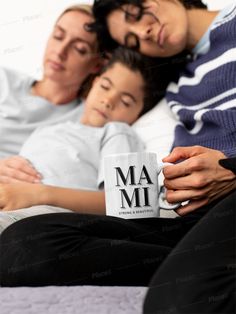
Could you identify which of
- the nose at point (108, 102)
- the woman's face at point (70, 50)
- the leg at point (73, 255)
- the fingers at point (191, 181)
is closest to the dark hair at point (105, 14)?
the woman's face at point (70, 50)

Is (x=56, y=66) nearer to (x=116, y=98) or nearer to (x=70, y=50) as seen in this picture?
(x=70, y=50)

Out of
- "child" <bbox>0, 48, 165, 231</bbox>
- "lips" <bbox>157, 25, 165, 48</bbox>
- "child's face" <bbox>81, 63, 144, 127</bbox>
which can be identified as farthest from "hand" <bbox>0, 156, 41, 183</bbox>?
"lips" <bbox>157, 25, 165, 48</bbox>

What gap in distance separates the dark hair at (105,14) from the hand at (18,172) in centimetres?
51

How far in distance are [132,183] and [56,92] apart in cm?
91

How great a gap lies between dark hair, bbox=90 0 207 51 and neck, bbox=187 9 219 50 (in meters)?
0.04

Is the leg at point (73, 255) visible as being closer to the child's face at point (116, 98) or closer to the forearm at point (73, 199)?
the forearm at point (73, 199)

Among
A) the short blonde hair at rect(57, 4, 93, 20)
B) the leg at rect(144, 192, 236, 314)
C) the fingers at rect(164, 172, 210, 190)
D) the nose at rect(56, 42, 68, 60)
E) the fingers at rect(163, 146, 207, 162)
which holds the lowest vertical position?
the nose at rect(56, 42, 68, 60)

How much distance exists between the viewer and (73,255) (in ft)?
2.88

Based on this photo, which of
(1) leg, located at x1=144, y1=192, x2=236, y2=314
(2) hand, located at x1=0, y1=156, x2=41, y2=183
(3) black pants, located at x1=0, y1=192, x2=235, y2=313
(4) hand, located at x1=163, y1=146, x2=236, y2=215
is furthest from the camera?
(2) hand, located at x1=0, y1=156, x2=41, y2=183

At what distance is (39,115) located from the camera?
178cm

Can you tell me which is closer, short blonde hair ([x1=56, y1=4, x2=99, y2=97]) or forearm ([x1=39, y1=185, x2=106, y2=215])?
forearm ([x1=39, y1=185, x2=106, y2=215])

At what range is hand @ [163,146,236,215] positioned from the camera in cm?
99

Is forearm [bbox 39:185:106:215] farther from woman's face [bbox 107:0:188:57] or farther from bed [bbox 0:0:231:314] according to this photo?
woman's face [bbox 107:0:188:57]

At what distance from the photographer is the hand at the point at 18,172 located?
1.42 metres
